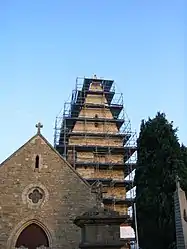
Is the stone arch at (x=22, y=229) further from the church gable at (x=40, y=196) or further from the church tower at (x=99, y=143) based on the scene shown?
the church tower at (x=99, y=143)

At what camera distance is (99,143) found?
→ 2764 centimetres

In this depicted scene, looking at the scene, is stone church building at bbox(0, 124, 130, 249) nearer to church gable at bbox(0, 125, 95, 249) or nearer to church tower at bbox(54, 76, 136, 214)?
church gable at bbox(0, 125, 95, 249)

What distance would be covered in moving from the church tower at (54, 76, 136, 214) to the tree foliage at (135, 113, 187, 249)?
4093mm

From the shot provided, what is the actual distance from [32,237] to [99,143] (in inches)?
465

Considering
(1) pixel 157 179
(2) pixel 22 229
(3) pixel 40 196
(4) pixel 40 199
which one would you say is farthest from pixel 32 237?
(1) pixel 157 179

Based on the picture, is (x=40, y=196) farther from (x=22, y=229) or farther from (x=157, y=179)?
(x=157, y=179)

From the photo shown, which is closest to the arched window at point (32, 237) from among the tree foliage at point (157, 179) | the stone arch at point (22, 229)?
the stone arch at point (22, 229)

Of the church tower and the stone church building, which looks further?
the church tower

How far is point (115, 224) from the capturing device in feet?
20.6

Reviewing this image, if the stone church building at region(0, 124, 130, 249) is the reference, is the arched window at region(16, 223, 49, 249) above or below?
below

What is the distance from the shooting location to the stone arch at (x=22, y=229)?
16.6 metres

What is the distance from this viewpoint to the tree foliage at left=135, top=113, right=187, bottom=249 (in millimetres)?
19188

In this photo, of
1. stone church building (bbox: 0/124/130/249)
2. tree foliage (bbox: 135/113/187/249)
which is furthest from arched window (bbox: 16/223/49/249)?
tree foliage (bbox: 135/113/187/249)

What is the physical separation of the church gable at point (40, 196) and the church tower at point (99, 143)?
286 inches
